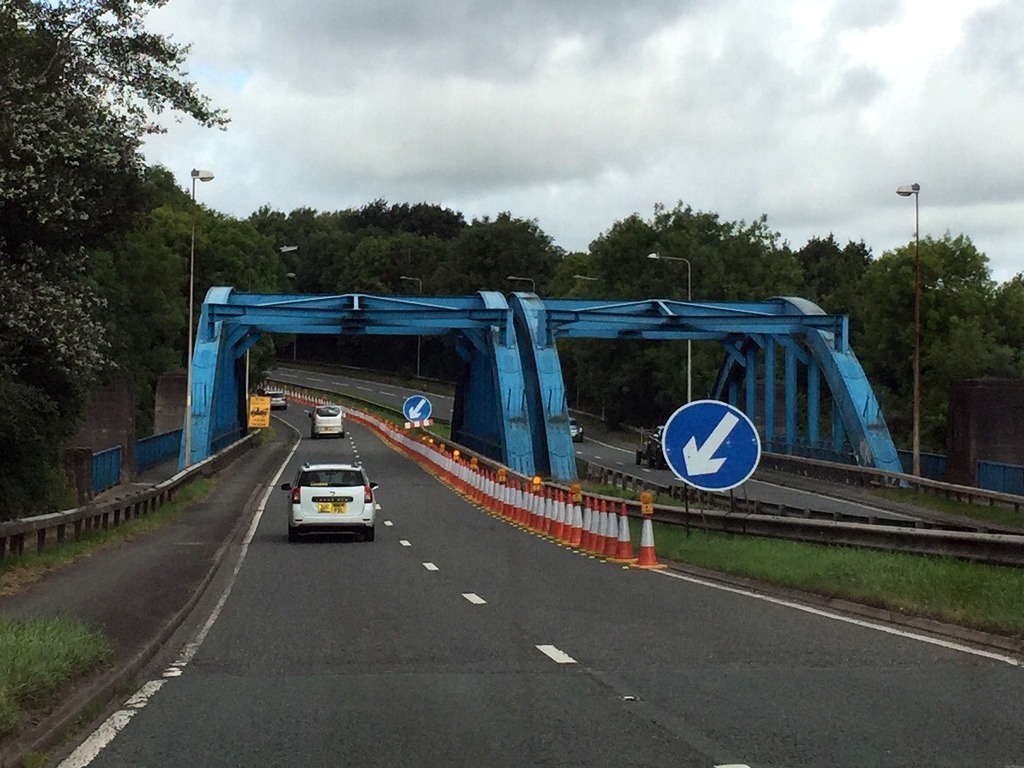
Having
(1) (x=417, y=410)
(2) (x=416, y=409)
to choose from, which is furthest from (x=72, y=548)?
(1) (x=417, y=410)

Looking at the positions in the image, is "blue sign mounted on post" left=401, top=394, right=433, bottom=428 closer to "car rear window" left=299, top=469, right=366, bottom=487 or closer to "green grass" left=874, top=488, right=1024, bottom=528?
"green grass" left=874, top=488, right=1024, bottom=528

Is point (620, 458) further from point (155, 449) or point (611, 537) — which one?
point (611, 537)

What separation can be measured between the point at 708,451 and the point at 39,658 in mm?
10753

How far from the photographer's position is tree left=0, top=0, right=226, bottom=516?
21.0 m

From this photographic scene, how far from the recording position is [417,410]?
5475 cm

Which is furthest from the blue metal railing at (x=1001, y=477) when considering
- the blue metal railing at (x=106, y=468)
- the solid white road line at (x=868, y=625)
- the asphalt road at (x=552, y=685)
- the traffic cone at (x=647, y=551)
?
the blue metal railing at (x=106, y=468)

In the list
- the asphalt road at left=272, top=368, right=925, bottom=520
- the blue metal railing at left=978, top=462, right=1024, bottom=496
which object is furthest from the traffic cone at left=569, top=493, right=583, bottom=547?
the blue metal railing at left=978, top=462, right=1024, bottom=496

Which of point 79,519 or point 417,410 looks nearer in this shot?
point 79,519

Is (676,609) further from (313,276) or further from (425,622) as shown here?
(313,276)

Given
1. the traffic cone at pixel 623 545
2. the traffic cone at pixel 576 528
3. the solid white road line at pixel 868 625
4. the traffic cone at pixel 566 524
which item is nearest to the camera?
the solid white road line at pixel 868 625

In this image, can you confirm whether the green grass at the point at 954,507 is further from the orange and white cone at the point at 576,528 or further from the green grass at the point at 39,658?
the green grass at the point at 39,658

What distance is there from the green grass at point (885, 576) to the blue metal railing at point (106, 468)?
69.2 ft

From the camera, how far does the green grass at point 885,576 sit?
13.4 metres

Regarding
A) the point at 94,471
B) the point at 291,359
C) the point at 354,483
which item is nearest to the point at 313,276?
the point at 291,359
